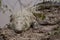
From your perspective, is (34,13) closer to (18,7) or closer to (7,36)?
(18,7)

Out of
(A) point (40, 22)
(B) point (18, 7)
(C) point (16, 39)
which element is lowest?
(C) point (16, 39)

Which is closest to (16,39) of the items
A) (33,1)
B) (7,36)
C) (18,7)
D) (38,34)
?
(7,36)

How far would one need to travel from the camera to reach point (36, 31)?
239 centimetres

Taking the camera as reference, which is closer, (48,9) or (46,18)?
(46,18)

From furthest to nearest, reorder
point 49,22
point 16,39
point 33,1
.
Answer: point 33,1 < point 49,22 < point 16,39

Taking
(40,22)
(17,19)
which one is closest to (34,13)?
(40,22)

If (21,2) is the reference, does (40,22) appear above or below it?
below

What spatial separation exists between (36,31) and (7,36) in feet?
1.48

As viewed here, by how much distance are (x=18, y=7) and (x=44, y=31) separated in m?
1.07

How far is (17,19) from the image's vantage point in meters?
2.51

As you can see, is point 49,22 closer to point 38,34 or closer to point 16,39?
point 38,34

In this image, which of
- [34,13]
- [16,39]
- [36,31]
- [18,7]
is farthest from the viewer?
[18,7]

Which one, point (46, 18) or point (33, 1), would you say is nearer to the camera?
point (46, 18)

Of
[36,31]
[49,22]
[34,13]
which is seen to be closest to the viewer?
[36,31]
